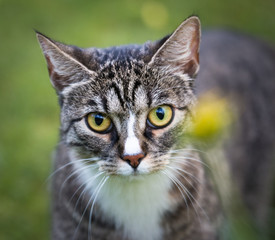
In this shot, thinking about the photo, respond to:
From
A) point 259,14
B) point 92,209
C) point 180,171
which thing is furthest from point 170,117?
point 259,14

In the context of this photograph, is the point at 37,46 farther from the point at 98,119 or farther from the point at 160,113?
the point at 160,113

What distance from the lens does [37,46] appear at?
577 cm

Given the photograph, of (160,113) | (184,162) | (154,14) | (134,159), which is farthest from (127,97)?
(154,14)

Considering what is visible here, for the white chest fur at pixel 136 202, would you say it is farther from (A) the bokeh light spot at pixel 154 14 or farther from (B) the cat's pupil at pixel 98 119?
(A) the bokeh light spot at pixel 154 14

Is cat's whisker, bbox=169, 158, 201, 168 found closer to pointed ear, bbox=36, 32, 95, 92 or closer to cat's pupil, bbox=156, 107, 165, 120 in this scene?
cat's pupil, bbox=156, 107, 165, 120

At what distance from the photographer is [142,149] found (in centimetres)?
222

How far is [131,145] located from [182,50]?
0.69m

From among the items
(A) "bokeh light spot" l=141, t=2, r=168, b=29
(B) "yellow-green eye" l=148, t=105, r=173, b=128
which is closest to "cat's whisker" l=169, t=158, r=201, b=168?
(B) "yellow-green eye" l=148, t=105, r=173, b=128

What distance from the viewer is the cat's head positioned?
2.28 meters

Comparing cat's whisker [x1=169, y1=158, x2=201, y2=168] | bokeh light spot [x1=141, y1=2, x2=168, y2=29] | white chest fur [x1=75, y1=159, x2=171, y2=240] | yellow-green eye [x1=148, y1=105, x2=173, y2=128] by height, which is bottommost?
white chest fur [x1=75, y1=159, x2=171, y2=240]

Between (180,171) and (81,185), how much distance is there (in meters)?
0.63

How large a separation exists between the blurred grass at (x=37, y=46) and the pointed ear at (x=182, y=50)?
200 cm

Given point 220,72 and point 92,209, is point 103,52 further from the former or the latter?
point 220,72

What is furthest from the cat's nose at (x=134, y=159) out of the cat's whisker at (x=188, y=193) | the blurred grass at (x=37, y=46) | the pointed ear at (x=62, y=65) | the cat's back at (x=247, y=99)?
the blurred grass at (x=37, y=46)
